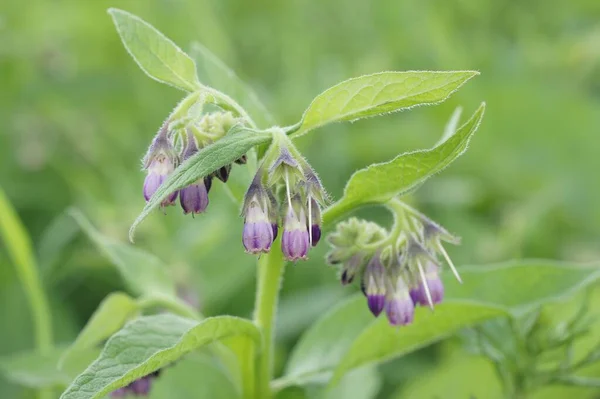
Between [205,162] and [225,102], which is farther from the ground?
[225,102]

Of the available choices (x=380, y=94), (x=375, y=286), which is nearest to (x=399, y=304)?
(x=375, y=286)

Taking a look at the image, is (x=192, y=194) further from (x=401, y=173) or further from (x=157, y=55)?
(x=401, y=173)

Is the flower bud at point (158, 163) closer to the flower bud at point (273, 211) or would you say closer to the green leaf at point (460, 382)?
the flower bud at point (273, 211)

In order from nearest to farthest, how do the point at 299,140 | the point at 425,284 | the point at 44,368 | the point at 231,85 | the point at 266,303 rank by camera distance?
the point at 425,284 → the point at 266,303 → the point at 231,85 → the point at 44,368 → the point at 299,140

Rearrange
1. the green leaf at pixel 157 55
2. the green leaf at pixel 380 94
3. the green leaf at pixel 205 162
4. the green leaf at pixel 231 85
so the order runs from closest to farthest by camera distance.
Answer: the green leaf at pixel 205 162, the green leaf at pixel 380 94, the green leaf at pixel 157 55, the green leaf at pixel 231 85

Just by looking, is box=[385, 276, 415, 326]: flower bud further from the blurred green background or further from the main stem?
the blurred green background

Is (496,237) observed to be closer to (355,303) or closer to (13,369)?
(355,303)

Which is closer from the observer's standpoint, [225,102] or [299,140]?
[225,102]

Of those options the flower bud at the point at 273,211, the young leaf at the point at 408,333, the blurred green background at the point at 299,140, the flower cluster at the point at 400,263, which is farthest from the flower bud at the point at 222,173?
the blurred green background at the point at 299,140
